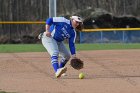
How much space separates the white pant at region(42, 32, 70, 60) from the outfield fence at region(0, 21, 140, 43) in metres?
19.2

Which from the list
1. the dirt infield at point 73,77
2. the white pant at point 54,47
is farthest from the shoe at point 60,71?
the white pant at point 54,47

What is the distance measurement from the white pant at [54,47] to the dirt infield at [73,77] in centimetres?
56

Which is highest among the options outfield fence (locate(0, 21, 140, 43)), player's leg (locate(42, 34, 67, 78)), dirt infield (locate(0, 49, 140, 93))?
player's leg (locate(42, 34, 67, 78))

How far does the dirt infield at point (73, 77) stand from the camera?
10.1 metres

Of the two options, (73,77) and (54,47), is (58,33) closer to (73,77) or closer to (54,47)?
(54,47)

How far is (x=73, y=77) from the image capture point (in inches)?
482

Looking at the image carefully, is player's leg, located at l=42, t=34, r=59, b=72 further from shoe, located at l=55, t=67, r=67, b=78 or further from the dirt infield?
the dirt infield

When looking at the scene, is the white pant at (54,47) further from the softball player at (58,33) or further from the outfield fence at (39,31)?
the outfield fence at (39,31)

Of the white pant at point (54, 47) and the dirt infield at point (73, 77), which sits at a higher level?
the white pant at point (54, 47)

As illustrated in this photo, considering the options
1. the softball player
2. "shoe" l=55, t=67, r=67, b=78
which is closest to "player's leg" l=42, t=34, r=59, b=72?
the softball player

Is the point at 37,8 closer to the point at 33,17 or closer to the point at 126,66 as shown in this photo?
the point at 33,17

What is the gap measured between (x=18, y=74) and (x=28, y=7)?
23206 millimetres

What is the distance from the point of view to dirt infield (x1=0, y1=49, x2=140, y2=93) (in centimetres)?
1013

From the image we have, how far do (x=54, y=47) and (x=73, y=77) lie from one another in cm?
Result: 87
